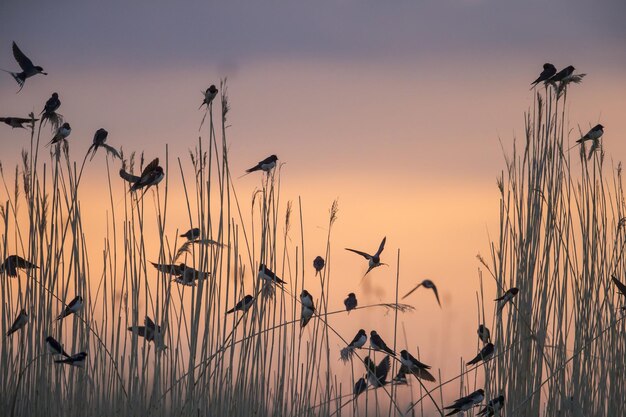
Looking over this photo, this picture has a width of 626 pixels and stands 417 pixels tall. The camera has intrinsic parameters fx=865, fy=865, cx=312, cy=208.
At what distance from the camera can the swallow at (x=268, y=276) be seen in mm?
5058

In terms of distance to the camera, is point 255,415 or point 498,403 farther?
point 255,415

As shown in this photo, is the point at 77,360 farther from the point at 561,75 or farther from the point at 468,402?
the point at 561,75

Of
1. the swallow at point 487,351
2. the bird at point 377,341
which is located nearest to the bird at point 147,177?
the bird at point 377,341

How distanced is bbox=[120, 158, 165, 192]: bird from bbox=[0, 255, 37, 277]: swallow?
2.73ft

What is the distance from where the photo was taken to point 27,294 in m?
5.27

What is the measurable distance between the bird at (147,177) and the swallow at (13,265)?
83 cm

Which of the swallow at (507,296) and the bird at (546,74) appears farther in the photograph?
the bird at (546,74)

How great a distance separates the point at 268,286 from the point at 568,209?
1.91m

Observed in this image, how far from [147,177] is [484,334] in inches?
91.0

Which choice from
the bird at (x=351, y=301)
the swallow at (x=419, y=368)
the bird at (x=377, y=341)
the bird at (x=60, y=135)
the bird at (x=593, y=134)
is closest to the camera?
the bird at (x=60, y=135)

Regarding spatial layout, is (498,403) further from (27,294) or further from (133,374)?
(27,294)

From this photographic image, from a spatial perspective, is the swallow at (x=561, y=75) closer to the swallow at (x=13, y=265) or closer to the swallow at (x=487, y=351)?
the swallow at (x=487, y=351)

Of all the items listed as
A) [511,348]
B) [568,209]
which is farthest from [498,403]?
[568,209]

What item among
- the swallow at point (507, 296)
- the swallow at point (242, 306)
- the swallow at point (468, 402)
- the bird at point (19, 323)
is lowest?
the swallow at point (468, 402)
